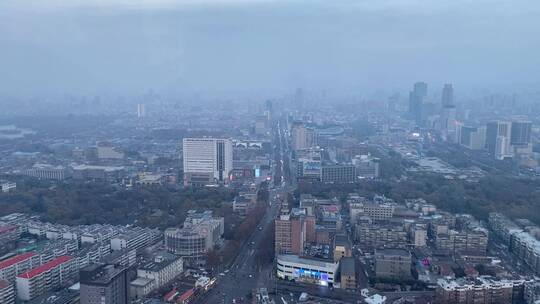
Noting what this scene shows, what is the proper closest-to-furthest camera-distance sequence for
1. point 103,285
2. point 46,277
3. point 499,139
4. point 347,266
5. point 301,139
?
point 103,285, point 46,277, point 347,266, point 499,139, point 301,139

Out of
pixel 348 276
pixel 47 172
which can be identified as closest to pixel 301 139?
pixel 47 172

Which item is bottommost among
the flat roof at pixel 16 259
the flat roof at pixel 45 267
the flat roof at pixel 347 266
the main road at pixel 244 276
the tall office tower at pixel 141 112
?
the main road at pixel 244 276

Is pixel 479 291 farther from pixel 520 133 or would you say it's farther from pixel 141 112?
pixel 141 112

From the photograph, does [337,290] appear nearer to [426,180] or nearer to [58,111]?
[426,180]

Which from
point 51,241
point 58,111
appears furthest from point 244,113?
point 51,241

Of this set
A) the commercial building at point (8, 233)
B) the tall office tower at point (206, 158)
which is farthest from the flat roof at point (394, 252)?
the tall office tower at point (206, 158)

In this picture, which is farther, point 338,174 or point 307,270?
point 338,174

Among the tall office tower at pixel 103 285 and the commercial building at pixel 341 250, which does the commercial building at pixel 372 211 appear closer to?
the commercial building at pixel 341 250
